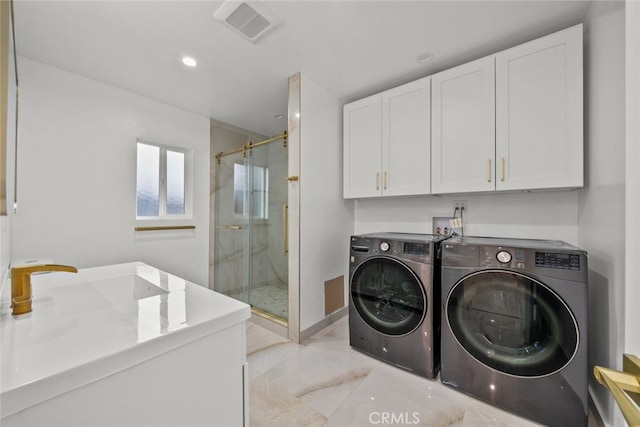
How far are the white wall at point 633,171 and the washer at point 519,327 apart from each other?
1.03 metres

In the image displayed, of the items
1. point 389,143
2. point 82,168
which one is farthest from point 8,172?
point 389,143

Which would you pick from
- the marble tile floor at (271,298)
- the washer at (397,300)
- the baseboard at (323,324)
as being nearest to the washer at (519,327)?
the washer at (397,300)

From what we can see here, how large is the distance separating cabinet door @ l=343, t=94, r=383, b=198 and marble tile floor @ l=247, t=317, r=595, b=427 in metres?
1.41

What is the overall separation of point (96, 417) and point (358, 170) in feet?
7.23

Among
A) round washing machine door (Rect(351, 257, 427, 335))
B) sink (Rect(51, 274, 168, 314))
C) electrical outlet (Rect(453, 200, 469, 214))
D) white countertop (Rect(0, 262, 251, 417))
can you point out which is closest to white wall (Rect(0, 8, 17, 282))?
white countertop (Rect(0, 262, 251, 417))

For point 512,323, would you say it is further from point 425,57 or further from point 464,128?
point 425,57

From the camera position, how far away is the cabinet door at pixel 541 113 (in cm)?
148

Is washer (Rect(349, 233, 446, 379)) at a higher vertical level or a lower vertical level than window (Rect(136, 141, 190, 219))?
lower

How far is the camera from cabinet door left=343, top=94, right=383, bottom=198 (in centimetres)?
226

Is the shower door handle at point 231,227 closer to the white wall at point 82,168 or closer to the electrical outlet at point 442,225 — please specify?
the white wall at point 82,168

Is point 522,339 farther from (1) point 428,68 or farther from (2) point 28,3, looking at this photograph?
(2) point 28,3

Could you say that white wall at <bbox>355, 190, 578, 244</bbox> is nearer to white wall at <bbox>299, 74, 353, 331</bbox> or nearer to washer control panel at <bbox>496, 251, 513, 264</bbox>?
white wall at <bbox>299, 74, 353, 331</bbox>

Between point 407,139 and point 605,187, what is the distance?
1.20 m

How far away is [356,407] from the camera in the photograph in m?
1.43
